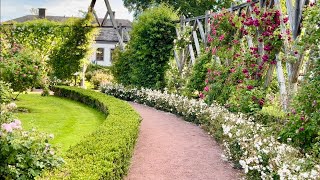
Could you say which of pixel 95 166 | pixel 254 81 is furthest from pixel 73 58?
pixel 95 166

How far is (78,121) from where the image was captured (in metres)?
11.3

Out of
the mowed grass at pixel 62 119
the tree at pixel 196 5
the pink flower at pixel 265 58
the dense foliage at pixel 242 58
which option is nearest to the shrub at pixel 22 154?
the mowed grass at pixel 62 119

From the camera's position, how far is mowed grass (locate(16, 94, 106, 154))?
9149 millimetres

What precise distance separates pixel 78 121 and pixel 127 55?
715 centimetres

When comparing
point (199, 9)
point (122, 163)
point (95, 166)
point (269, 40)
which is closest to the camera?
point (95, 166)

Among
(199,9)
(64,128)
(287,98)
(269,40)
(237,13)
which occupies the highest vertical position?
(199,9)

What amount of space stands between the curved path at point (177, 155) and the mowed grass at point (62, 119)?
139 centimetres

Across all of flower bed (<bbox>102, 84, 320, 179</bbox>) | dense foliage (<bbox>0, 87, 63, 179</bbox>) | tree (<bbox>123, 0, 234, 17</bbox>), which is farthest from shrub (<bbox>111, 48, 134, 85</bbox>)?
dense foliage (<bbox>0, 87, 63, 179</bbox>)

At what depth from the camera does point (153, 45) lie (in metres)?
16.0

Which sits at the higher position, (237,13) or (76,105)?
(237,13)

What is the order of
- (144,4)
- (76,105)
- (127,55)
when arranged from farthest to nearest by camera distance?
(144,4) < (127,55) < (76,105)

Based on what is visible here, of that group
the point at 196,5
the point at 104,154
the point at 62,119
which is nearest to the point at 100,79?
the point at 196,5

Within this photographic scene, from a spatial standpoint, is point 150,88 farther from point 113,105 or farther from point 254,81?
point 254,81

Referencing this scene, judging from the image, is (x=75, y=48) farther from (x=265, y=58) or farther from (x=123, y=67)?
(x=265, y=58)
